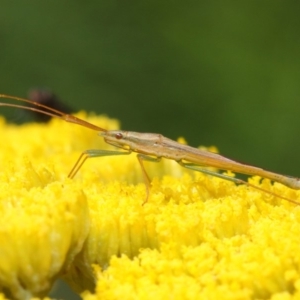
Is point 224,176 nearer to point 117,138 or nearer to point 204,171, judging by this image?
point 204,171

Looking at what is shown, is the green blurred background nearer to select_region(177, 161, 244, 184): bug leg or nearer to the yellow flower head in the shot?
select_region(177, 161, 244, 184): bug leg

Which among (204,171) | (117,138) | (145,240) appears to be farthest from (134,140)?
(145,240)

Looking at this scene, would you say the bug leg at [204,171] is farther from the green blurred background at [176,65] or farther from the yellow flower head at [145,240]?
the green blurred background at [176,65]

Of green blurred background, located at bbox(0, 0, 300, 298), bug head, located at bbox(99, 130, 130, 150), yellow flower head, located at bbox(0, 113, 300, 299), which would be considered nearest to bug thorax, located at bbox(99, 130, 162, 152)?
bug head, located at bbox(99, 130, 130, 150)

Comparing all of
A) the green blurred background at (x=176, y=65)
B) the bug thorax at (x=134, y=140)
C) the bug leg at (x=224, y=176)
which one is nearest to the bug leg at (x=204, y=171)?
the bug leg at (x=224, y=176)

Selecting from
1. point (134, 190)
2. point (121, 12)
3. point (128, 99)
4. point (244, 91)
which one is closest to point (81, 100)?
point (128, 99)

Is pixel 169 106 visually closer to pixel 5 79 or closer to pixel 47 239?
pixel 5 79
